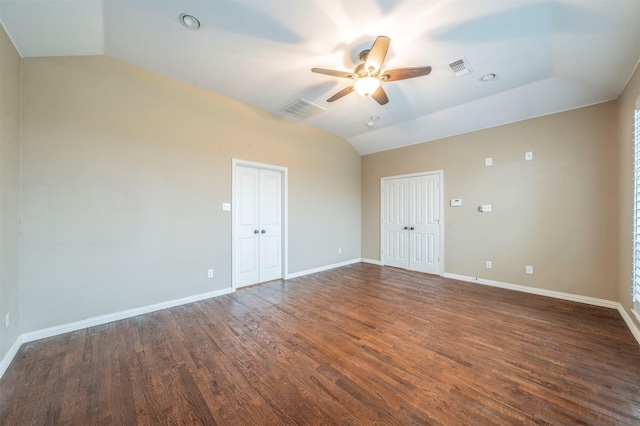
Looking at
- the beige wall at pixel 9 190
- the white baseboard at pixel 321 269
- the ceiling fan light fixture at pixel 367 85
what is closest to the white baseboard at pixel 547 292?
the white baseboard at pixel 321 269

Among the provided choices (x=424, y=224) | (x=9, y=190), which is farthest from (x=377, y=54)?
A: (x=424, y=224)

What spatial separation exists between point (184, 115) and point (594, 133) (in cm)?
583

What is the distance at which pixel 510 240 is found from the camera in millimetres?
4051

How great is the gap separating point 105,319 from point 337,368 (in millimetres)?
2822

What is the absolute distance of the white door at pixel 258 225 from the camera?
A: 4.19 meters

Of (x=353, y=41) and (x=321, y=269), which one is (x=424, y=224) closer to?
(x=321, y=269)

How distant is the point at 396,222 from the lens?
5578mm

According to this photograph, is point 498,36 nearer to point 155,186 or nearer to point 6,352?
point 155,186

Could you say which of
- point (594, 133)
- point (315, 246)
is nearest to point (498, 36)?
point (594, 133)

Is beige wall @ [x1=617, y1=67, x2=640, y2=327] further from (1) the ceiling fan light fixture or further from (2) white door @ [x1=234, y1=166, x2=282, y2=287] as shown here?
(2) white door @ [x1=234, y1=166, x2=282, y2=287]

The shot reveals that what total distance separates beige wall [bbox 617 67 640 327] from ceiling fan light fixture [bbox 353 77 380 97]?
2700 mm

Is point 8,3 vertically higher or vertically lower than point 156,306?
higher

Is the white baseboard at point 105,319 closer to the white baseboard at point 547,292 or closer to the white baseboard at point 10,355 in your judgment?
the white baseboard at point 10,355

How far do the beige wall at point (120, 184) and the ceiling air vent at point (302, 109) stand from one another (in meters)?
0.49
